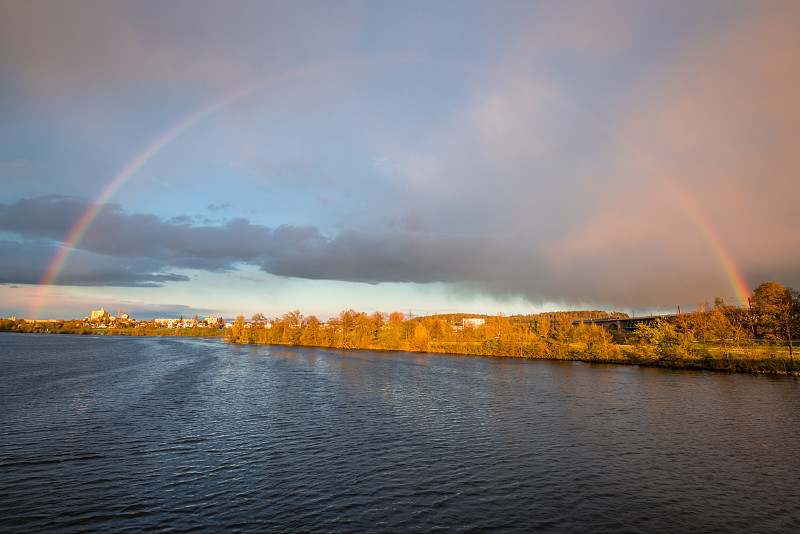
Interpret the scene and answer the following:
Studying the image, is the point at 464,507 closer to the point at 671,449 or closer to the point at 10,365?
the point at 671,449

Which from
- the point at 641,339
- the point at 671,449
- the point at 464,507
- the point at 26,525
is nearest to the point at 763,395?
the point at 671,449

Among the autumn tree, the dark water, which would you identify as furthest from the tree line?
the dark water

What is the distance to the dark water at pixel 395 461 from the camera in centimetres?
1881

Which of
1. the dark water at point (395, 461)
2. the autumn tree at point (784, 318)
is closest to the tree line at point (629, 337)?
the autumn tree at point (784, 318)

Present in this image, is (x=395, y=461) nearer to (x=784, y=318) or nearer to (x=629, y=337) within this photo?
(x=784, y=318)

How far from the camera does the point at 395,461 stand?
2666cm

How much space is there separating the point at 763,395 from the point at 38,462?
76135 mm

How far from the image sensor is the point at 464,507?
782 inches

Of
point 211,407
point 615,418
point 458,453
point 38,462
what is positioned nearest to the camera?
point 38,462

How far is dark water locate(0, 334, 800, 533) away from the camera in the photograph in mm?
18812

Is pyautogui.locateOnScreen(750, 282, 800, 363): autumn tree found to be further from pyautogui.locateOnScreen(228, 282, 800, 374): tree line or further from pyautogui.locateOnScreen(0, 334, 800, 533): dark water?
pyautogui.locateOnScreen(0, 334, 800, 533): dark water

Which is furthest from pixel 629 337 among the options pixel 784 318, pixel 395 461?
pixel 395 461

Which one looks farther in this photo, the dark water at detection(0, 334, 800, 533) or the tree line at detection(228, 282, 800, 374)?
the tree line at detection(228, 282, 800, 374)

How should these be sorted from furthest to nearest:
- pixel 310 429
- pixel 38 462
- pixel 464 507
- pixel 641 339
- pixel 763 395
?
pixel 641 339
pixel 763 395
pixel 310 429
pixel 38 462
pixel 464 507
